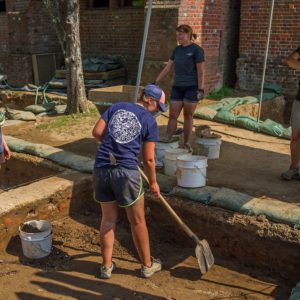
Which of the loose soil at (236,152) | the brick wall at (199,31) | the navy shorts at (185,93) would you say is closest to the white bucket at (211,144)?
the loose soil at (236,152)

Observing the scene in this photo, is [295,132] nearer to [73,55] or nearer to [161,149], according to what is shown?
[161,149]

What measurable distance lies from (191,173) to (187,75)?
1681 mm

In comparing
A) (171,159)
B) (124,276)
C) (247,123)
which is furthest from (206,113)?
(124,276)

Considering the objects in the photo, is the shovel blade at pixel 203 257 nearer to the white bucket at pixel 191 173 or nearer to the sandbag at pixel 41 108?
the white bucket at pixel 191 173

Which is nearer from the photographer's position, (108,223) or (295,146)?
(108,223)

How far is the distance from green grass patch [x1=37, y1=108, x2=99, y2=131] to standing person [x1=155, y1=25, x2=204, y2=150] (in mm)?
3228

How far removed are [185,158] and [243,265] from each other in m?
1.41

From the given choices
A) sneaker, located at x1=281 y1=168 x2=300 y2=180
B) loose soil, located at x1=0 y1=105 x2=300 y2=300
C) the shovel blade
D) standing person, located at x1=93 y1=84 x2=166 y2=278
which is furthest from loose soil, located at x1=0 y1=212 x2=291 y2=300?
sneaker, located at x1=281 y1=168 x2=300 y2=180

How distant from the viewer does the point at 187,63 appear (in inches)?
237

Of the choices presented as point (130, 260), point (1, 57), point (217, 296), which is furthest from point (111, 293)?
point (1, 57)

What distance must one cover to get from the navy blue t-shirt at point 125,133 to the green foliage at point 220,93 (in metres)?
7.22

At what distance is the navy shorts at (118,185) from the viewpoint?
3.74 metres

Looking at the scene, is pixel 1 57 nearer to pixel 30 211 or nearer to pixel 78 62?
pixel 78 62

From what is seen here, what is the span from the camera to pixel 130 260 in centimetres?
466
